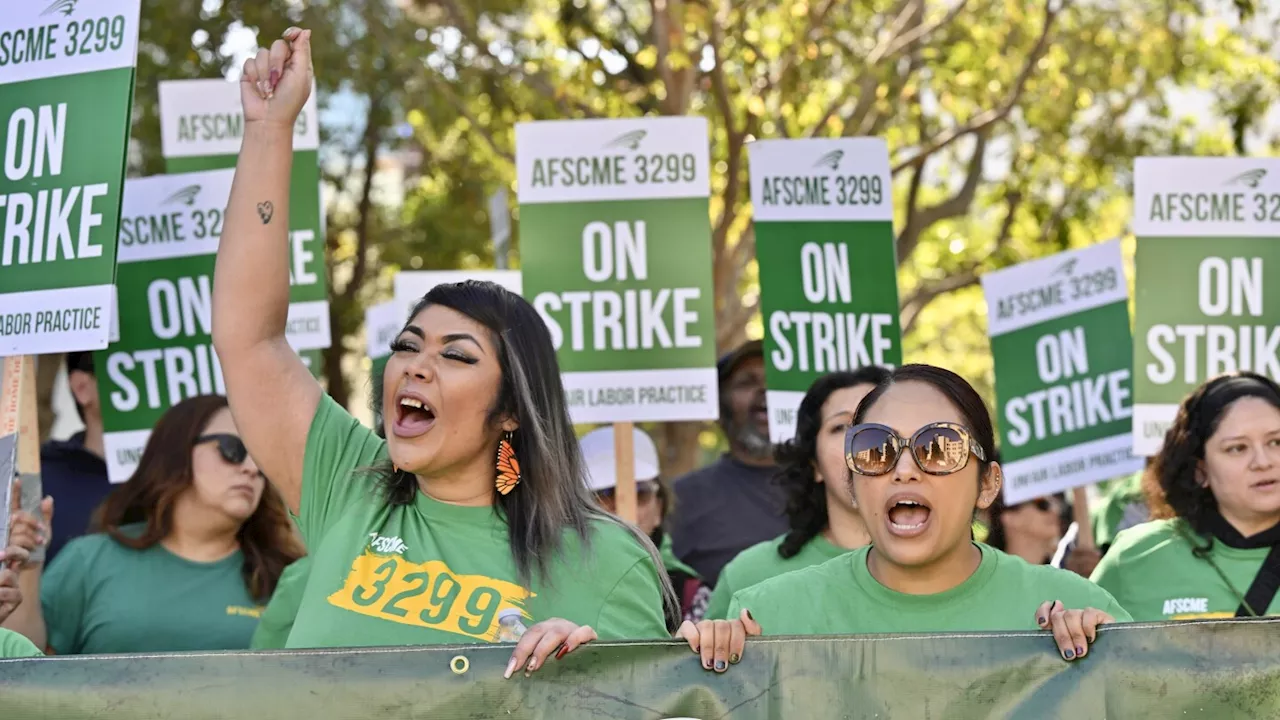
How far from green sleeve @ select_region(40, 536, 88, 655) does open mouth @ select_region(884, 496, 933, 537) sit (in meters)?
2.86

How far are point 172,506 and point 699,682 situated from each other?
277 centimetres

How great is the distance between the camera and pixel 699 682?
3623 mm

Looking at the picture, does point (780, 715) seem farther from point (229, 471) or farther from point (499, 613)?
point (229, 471)

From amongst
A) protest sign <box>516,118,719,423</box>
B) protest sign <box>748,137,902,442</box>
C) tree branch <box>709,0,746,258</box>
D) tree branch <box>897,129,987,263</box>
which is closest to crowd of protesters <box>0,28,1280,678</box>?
protest sign <box>516,118,719,423</box>

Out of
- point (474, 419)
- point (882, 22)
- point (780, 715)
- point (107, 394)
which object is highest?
point (882, 22)

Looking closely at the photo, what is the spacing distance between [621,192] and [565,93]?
219 inches

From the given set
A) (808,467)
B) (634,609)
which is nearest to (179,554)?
(808,467)

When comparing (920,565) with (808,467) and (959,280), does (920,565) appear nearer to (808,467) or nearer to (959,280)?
(808,467)

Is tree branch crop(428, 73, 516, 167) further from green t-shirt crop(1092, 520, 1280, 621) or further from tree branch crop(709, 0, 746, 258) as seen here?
green t-shirt crop(1092, 520, 1280, 621)

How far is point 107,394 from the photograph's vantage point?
695 centimetres

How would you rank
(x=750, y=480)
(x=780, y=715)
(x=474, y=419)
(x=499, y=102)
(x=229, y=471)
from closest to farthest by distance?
(x=780, y=715), (x=474, y=419), (x=229, y=471), (x=750, y=480), (x=499, y=102)

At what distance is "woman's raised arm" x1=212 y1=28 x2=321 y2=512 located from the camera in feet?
12.9

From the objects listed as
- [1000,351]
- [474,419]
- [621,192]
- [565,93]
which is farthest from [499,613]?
[565,93]

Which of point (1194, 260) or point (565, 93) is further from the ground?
point (565, 93)
